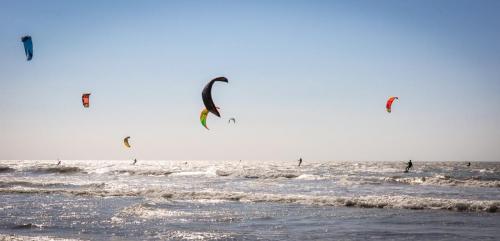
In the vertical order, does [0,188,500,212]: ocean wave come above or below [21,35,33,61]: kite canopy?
below

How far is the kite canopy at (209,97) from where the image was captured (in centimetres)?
1330

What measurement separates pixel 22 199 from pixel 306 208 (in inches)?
473

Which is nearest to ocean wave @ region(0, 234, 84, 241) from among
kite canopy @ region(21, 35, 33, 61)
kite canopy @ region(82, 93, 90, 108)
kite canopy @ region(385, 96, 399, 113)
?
kite canopy @ region(21, 35, 33, 61)

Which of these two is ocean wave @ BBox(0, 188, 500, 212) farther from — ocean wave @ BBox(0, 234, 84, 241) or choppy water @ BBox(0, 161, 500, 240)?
ocean wave @ BBox(0, 234, 84, 241)

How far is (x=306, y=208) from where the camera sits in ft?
52.5

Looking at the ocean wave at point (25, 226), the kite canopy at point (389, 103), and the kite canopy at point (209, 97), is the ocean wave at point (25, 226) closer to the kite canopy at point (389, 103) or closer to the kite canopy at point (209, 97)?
the kite canopy at point (209, 97)

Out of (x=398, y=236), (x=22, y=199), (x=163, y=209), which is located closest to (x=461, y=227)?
(x=398, y=236)

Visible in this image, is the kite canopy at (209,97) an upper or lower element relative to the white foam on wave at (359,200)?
upper

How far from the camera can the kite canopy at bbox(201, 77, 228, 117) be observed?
13.3 m

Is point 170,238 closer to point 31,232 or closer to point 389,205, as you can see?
point 31,232

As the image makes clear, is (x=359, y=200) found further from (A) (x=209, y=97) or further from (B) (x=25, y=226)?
(B) (x=25, y=226)

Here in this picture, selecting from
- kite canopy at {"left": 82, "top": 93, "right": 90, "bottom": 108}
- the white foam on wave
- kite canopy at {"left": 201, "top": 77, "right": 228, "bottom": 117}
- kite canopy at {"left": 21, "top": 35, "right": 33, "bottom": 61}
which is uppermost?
kite canopy at {"left": 21, "top": 35, "right": 33, "bottom": 61}

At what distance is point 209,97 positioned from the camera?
1349 cm

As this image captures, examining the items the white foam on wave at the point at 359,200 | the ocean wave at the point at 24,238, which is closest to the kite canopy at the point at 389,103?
the white foam on wave at the point at 359,200
